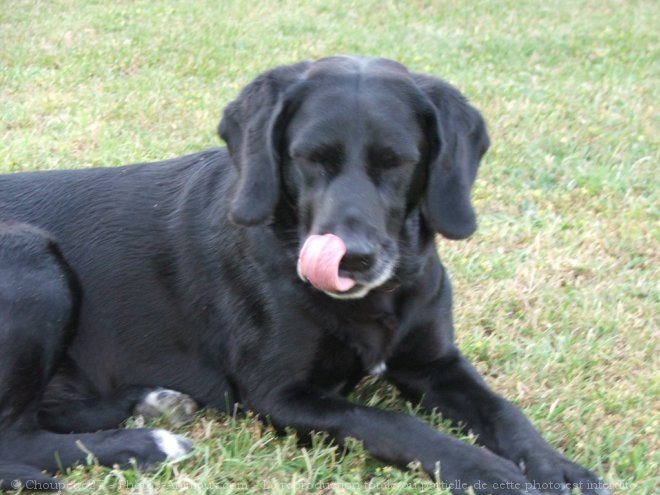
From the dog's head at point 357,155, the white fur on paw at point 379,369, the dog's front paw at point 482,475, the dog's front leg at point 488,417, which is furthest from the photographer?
the white fur on paw at point 379,369

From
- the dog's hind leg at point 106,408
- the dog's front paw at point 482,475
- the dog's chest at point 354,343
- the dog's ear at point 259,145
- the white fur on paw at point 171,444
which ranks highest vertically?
the dog's ear at point 259,145

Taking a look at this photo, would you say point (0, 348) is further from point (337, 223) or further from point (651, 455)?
point (651, 455)

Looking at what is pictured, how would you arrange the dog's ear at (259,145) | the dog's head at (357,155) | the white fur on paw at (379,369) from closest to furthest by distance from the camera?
the dog's head at (357,155) < the dog's ear at (259,145) < the white fur on paw at (379,369)

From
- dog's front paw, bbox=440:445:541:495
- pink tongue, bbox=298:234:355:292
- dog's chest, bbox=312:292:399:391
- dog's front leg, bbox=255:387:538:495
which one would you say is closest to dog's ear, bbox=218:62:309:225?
pink tongue, bbox=298:234:355:292

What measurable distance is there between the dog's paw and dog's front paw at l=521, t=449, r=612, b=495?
115cm

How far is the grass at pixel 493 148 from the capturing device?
279 centimetres

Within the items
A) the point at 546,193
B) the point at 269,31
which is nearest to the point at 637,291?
the point at 546,193

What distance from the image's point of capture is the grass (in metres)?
2.79

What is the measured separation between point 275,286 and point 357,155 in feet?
1.74

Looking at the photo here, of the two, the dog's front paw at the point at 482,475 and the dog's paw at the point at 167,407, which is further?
the dog's paw at the point at 167,407

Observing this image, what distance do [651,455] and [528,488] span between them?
0.53 metres

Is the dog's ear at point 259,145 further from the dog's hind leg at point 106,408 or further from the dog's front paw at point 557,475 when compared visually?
the dog's front paw at point 557,475

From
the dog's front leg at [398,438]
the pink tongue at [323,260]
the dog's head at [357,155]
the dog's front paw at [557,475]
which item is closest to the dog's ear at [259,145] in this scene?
the dog's head at [357,155]

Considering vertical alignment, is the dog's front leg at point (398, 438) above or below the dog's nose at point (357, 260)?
below
